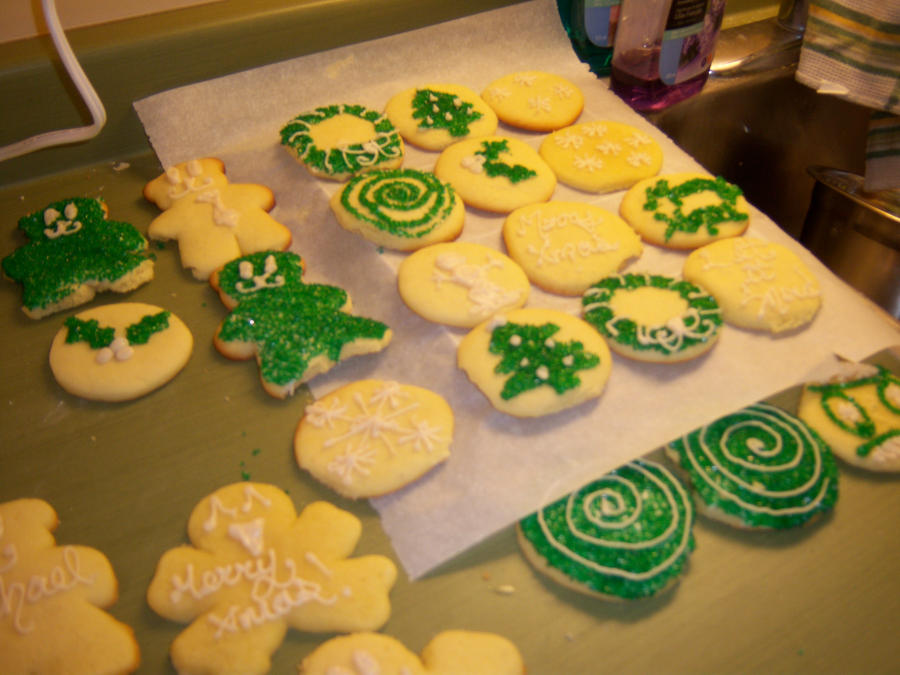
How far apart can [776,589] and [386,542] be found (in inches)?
15.4

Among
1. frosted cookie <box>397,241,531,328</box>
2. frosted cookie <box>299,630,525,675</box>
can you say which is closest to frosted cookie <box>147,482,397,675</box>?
frosted cookie <box>299,630,525,675</box>

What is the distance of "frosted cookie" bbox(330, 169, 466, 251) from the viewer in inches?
38.5

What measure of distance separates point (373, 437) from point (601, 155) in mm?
625

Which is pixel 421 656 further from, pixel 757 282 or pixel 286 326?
pixel 757 282

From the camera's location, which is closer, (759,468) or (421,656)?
(421,656)

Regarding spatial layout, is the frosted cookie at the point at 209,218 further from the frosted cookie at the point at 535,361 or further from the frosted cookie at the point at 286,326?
the frosted cookie at the point at 535,361

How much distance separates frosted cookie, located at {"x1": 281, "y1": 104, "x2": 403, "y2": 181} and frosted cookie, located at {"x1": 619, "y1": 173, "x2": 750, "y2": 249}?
396 mm

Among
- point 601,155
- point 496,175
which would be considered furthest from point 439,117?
point 601,155

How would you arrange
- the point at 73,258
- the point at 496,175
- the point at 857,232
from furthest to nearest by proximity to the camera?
1. the point at 857,232
2. the point at 496,175
3. the point at 73,258

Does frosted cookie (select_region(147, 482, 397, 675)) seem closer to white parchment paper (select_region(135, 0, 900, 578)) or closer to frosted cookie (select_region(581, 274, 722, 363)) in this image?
white parchment paper (select_region(135, 0, 900, 578))

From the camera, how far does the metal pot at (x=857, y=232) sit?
112 cm

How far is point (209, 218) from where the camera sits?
1008 mm

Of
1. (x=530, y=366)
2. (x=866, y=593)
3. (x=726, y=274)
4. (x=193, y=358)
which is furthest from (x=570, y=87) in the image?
(x=866, y=593)

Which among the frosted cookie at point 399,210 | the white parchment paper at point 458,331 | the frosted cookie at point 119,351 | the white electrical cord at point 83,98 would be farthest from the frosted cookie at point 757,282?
the white electrical cord at point 83,98
